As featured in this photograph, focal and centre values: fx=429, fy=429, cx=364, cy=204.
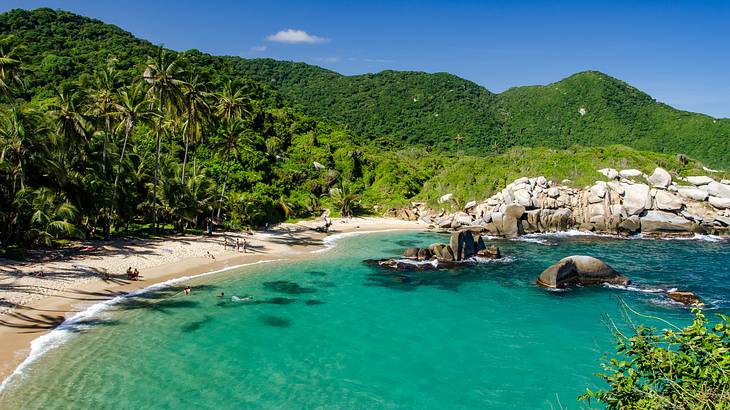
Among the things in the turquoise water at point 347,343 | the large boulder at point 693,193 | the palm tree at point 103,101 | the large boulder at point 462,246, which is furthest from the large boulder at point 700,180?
the palm tree at point 103,101

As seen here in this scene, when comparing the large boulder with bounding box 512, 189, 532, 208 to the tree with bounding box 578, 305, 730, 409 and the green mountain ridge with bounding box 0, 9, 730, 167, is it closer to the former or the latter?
the tree with bounding box 578, 305, 730, 409

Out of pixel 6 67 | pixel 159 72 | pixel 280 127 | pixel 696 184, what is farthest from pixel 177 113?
pixel 696 184

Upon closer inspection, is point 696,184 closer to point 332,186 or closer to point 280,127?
point 332,186

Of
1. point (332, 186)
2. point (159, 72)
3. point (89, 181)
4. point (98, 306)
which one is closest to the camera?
point (98, 306)

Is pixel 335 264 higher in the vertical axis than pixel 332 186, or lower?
lower

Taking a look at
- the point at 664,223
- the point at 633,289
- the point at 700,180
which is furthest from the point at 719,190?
the point at 633,289

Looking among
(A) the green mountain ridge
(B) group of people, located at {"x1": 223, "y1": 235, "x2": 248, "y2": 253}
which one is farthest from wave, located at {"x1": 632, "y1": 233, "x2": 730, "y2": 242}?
(A) the green mountain ridge

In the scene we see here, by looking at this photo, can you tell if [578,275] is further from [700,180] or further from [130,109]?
[700,180]
